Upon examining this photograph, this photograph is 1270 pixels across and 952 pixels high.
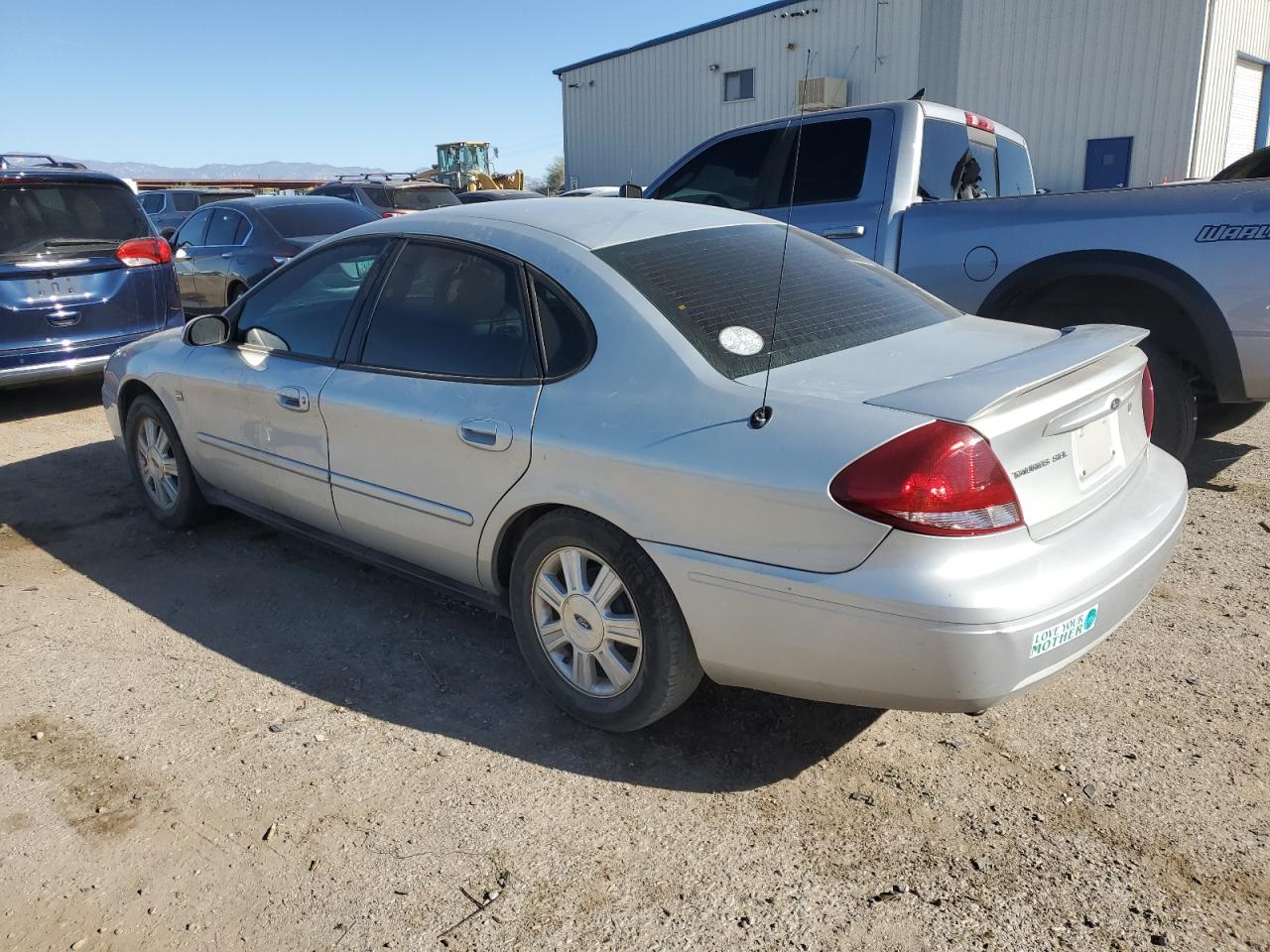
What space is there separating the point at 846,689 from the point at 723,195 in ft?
15.0

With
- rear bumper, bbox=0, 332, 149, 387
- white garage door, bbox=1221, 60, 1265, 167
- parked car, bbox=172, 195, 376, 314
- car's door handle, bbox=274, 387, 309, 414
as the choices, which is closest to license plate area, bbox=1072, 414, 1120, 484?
car's door handle, bbox=274, 387, 309, 414

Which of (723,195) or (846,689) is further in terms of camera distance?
(723,195)

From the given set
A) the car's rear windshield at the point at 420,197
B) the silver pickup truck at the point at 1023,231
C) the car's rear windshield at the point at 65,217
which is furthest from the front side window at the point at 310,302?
the car's rear windshield at the point at 420,197

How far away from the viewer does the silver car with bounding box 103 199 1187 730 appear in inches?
91.3

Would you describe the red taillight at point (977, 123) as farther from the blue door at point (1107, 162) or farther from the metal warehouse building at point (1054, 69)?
the metal warehouse building at point (1054, 69)

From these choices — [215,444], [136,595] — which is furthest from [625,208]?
[136,595]

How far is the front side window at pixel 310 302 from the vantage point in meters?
3.80

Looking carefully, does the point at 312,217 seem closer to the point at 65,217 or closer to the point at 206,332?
the point at 65,217

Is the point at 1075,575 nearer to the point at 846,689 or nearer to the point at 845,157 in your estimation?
the point at 846,689

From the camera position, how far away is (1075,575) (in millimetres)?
2434

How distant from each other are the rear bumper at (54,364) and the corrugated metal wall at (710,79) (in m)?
16.8

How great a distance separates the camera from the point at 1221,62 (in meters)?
19.0

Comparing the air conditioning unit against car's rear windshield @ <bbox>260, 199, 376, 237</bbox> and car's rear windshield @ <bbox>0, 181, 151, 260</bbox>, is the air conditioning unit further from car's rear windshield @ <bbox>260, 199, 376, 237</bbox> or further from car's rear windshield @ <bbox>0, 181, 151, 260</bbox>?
car's rear windshield @ <bbox>0, 181, 151, 260</bbox>

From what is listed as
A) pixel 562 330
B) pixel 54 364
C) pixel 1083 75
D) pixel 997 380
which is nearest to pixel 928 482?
pixel 997 380
